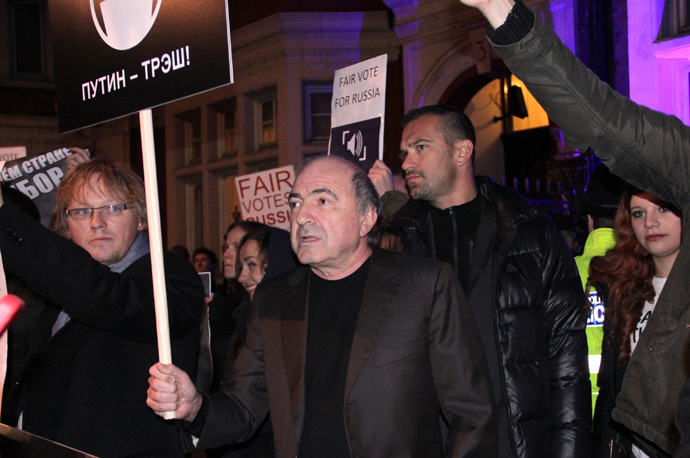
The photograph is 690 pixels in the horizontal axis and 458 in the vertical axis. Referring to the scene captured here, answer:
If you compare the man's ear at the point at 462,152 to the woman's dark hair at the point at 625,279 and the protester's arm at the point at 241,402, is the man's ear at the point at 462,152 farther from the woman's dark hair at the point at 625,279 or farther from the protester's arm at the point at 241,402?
the protester's arm at the point at 241,402

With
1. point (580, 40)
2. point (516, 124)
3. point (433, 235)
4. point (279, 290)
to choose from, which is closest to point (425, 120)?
point (433, 235)

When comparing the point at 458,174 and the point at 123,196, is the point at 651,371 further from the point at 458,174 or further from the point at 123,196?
the point at 123,196

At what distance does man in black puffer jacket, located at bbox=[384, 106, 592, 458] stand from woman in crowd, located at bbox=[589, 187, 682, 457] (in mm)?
82

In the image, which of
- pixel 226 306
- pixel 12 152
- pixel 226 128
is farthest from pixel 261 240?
pixel 226 128

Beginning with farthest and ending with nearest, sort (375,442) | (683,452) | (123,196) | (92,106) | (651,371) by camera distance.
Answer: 1. (123,196)
2. (92,106)
3. (375,442)
4. (651,371)
5. (683,452)

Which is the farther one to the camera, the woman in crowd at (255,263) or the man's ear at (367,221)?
the woman in crowd at (255,263)

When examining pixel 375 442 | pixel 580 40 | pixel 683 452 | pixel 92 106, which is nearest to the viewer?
pixel 683 452

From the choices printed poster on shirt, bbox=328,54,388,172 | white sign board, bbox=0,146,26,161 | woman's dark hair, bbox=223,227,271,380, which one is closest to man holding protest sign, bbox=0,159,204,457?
woman's dark hair, bbox=223,227,271,380

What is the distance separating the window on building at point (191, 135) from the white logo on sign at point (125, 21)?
1148 centimetres

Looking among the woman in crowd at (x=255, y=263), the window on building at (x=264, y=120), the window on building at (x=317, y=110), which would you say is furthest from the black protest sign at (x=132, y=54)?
the window on building at (x=264, y=120)

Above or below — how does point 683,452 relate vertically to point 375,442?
above

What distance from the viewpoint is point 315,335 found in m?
2.27

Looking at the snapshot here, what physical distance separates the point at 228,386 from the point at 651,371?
132 cm

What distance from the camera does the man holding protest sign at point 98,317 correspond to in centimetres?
210
